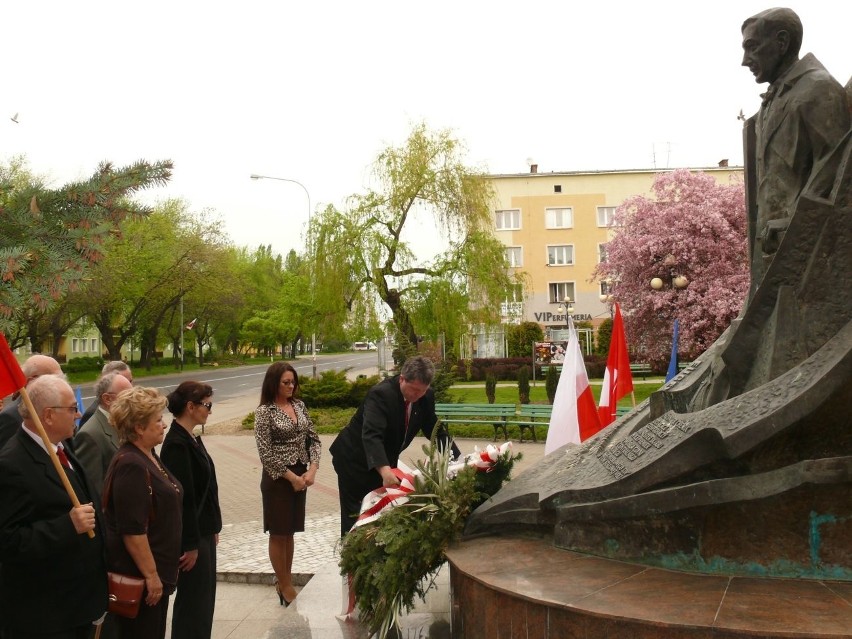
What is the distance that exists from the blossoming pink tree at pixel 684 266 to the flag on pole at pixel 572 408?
16.8 metres

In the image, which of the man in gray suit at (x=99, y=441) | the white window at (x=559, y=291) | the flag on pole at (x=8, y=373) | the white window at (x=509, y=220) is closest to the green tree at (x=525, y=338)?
the white window at (x=559, y=291)

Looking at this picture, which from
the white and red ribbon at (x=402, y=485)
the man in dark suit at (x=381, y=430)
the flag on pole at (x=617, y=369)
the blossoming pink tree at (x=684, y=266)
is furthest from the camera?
the blossoming pink tree at (x=684, y=266)

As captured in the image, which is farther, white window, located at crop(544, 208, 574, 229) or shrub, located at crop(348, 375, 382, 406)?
white window, located at crop(544, 208, 574, 229)

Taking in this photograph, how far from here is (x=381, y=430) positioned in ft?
16.4

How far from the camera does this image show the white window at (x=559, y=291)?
45281 millimetres

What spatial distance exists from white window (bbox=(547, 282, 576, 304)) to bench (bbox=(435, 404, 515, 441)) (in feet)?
93.2

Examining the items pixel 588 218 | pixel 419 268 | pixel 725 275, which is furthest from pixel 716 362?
pixel 588 218

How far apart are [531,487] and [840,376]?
5.52 feet

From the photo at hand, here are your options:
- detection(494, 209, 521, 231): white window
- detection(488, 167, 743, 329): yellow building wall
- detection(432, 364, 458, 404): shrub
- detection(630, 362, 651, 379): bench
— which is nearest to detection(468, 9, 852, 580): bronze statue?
detection(432, 364, 458, 404): shrub

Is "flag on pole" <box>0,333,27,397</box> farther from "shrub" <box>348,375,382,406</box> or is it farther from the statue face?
"shrub" <box>348,375,382,406</box>

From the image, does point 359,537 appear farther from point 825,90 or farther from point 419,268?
point 419,268

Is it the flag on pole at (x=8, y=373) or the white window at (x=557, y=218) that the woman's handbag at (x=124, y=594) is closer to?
the flag on pole at (x=8, y=373)

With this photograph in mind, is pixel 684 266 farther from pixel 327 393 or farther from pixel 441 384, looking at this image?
pixel 327 393

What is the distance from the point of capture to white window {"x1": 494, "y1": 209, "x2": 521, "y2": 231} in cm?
4525
